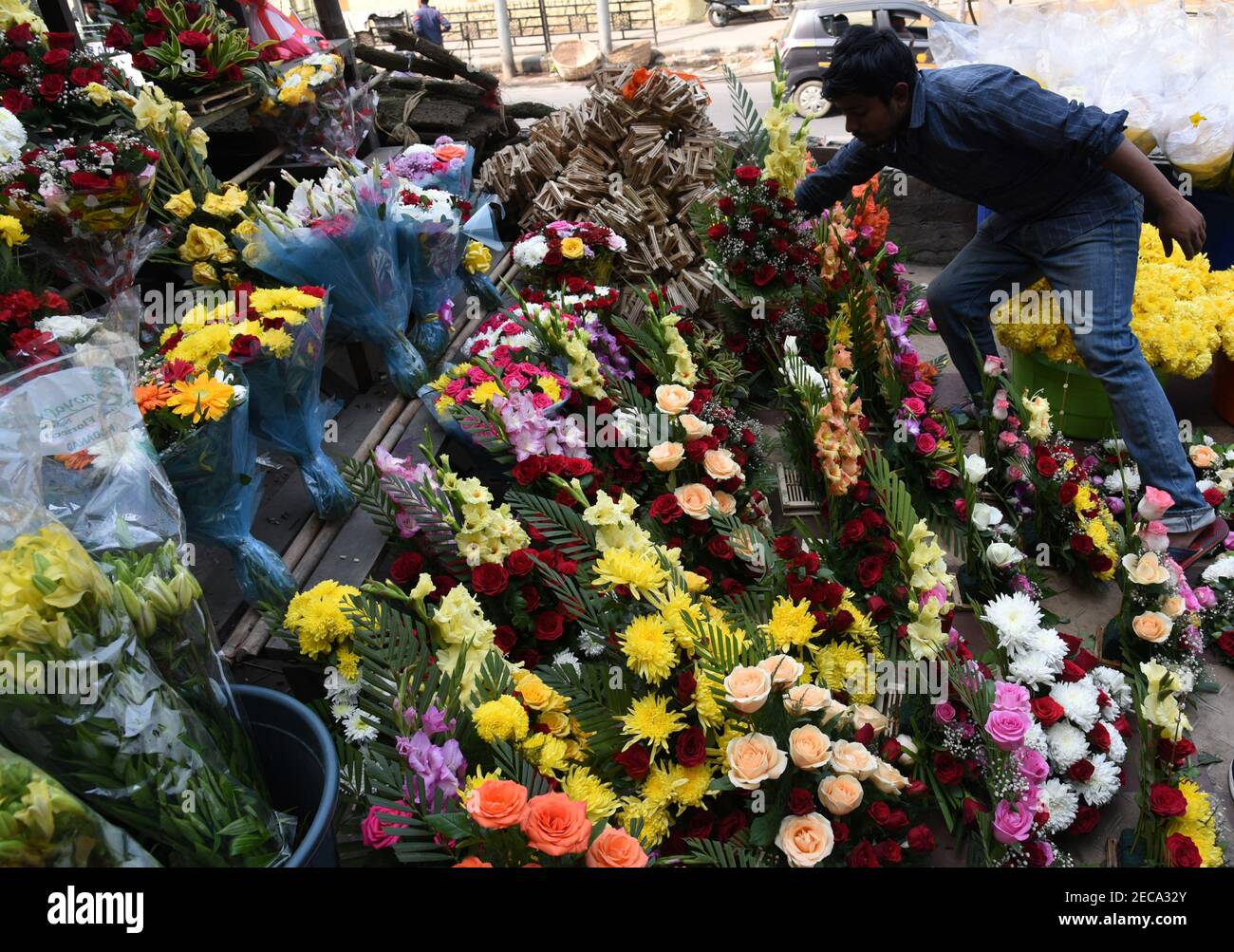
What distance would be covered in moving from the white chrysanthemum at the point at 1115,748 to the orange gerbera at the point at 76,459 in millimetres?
2208

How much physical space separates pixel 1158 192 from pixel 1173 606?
116 cm

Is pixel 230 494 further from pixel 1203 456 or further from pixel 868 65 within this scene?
pixel 1203 456

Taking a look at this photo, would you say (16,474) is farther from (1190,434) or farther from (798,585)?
(1190,434)

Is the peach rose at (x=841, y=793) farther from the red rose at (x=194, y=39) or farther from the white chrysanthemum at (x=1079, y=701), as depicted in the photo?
the red rose at (x=194, y=39)

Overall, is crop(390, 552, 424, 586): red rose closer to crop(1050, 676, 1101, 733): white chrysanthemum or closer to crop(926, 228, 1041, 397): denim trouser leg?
crop(1050, 676, 1101, 733): white chrysanthemum

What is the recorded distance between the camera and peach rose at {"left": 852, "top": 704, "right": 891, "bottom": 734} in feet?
5.98

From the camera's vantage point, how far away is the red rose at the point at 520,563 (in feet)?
6.57

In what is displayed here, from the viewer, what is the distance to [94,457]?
57.7 inches

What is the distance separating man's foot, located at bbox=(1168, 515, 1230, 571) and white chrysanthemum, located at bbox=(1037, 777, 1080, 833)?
3.49ft

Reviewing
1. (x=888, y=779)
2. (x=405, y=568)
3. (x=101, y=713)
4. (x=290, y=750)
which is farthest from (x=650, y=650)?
(x=101, y=713)

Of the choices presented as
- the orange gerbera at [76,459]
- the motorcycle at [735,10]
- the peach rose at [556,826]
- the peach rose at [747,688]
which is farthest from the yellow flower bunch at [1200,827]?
the motorcycle at [735,10]

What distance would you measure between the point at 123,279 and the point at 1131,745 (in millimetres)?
3047

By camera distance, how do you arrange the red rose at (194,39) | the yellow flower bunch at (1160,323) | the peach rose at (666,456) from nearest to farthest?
the peach rose at (666,456) < the yellow flower bunch at (1160,323) < the red rose at (194,39)

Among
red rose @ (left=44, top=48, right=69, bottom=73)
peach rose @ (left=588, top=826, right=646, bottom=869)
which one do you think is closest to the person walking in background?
red rose @ (left=44, top=48, right=69, bottom=73)
